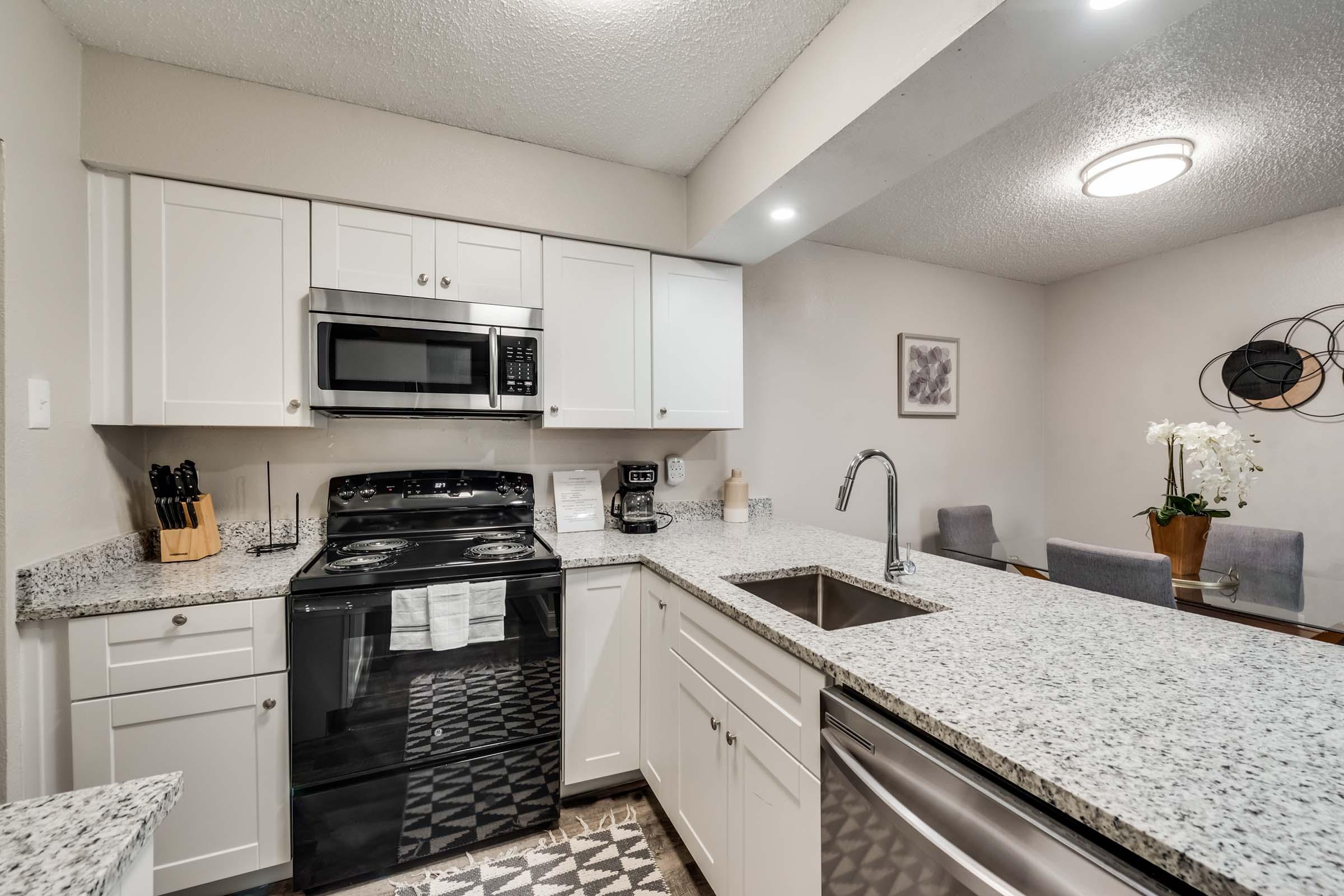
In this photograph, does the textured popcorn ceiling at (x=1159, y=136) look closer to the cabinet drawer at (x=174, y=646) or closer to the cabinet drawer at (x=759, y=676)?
the cabinet drawer at (x=759, y=676)

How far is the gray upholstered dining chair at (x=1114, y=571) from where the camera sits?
178 centimetres

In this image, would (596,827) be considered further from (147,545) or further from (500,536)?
(147,545)

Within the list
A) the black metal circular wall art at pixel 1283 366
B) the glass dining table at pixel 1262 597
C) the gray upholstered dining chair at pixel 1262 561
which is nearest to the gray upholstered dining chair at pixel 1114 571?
the glass dining table at pixel 1262 597

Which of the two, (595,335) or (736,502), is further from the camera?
(736,502)

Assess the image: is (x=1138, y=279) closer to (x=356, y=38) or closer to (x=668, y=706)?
(x=668, y=706)

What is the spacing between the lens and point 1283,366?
2.81m

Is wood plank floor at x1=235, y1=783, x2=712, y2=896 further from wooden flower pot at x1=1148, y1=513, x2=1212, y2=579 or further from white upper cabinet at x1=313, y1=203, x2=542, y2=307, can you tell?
wooden flower pot at x1=1148, y1=513, x2=1212, y2=579

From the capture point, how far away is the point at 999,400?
12.4 ft

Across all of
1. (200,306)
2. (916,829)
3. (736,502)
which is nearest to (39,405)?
(200,306)

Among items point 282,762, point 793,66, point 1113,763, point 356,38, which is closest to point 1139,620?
point 1113,763

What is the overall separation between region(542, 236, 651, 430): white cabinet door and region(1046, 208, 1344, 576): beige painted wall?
3.21 meters

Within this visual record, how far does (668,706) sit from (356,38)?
2.22 m

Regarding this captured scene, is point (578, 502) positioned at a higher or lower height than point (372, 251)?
lower

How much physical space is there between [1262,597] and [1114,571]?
0.64 m
